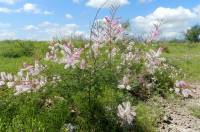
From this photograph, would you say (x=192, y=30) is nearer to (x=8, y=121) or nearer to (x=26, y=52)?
(x=26, y=52)

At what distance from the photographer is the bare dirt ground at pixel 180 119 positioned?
26.3ft

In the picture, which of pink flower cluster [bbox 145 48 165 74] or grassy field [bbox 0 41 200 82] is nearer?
pink flower cluster [bbox 145 48 165 74]

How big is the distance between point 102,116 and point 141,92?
207cm

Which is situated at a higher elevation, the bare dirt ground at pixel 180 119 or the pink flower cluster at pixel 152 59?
the pink flower cluster at pixel 152 59

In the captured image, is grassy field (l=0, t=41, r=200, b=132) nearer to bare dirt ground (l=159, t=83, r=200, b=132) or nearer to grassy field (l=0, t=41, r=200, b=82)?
bare dirt ground (l=159, t=83, r=200, b=132)

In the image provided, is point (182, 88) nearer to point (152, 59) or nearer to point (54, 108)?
point (152, 59)

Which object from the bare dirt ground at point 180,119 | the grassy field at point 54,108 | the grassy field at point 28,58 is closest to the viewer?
the grassy field at point 54,108

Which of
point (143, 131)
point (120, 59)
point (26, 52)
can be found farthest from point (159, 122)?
point (26, 52)

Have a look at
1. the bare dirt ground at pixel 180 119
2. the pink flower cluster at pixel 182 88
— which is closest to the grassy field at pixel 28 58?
the bare dirt ground at pixel 180 119

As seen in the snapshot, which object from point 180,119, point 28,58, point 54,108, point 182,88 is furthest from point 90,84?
point 28,58

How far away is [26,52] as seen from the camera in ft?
55.4

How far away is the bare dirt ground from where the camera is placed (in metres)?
8.02

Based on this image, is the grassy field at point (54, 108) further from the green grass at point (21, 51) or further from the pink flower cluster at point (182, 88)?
the green grass at point (21, 51)

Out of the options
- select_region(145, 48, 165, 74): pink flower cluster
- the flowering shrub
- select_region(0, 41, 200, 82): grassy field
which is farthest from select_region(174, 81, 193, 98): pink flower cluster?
select_region(0, 41, 200, 82): grassy field
